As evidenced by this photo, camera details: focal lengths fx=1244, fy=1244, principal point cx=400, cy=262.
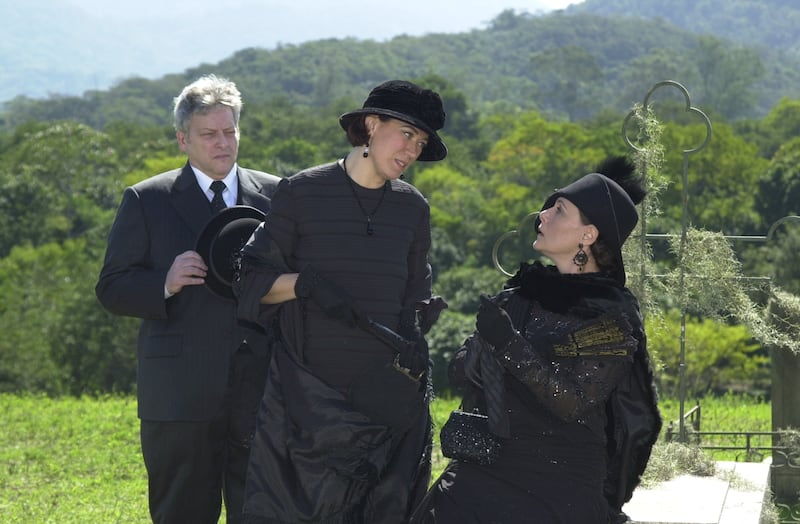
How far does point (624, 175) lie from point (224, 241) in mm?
1294

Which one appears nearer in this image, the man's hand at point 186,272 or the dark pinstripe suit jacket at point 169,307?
the man's hand at point 186,272

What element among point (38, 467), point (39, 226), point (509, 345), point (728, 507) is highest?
point (509, 345)

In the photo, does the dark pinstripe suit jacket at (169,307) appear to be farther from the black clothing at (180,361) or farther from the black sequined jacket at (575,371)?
the black sequined jacket at (575,371)

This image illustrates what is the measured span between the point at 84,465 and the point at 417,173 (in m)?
55.1

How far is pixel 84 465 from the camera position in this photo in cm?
834

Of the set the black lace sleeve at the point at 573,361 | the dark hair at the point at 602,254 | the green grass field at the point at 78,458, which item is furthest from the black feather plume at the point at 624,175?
the green grass field at the point at 78,458

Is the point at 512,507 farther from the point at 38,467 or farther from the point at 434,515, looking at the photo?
the point at 38,467

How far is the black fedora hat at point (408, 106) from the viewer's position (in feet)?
11.1

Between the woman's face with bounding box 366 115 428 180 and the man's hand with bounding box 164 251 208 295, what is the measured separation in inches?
31.0

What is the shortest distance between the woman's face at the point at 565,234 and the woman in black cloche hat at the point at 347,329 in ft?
1.43

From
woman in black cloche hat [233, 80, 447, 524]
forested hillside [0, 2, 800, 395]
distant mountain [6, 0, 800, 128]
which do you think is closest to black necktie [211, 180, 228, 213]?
woman in black cloche hat [233, 80, 447, 524]

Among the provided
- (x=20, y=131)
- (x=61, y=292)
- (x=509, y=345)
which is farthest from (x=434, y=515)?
(x=20, y=131)

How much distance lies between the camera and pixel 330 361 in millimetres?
3432

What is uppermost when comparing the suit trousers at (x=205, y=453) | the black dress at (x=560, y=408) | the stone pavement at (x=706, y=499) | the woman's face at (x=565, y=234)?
the woman's face at (x=565, y=234)
